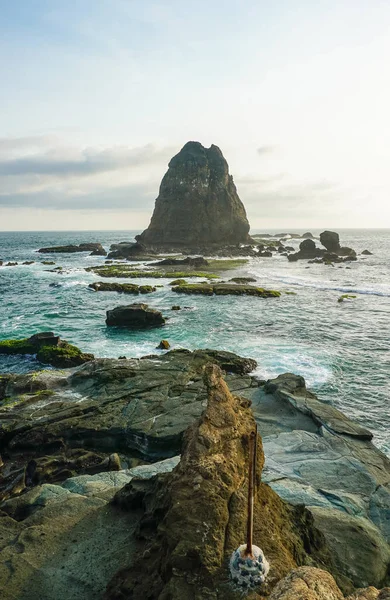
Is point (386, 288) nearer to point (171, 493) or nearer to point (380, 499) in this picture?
point (380, 499)

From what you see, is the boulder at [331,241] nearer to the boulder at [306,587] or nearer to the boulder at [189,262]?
the boulder at [189,262]

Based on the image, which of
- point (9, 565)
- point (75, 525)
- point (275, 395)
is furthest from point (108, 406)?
point (9, 565)

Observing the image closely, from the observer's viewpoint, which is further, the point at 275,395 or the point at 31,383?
the point at 31,383

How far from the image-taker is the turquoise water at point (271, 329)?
21.8 meters

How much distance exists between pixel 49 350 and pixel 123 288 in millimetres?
28690

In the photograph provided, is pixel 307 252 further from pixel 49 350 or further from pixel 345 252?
pixel 49 350

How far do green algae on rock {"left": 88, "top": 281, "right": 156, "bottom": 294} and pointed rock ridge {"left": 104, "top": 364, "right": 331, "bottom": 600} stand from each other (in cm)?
4558

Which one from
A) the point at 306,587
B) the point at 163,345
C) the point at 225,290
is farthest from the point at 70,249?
the point at 306,587

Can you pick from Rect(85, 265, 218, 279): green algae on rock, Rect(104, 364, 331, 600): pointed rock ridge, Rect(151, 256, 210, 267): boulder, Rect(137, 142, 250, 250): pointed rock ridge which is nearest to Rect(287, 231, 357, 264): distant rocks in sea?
Rect(151, 256, 210, 267): boulder

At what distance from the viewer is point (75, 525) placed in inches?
300

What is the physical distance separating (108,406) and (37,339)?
12.9 meters

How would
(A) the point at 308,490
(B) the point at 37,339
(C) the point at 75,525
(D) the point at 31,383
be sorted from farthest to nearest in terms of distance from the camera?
(B) the point at 37,339 < (D) the point at 31,383 < (A) the point at 308,490 < (C) the point at 75,525

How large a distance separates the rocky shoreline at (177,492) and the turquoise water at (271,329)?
4.24m

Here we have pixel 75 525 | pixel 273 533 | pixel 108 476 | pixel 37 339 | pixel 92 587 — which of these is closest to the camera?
pixel 273 533
